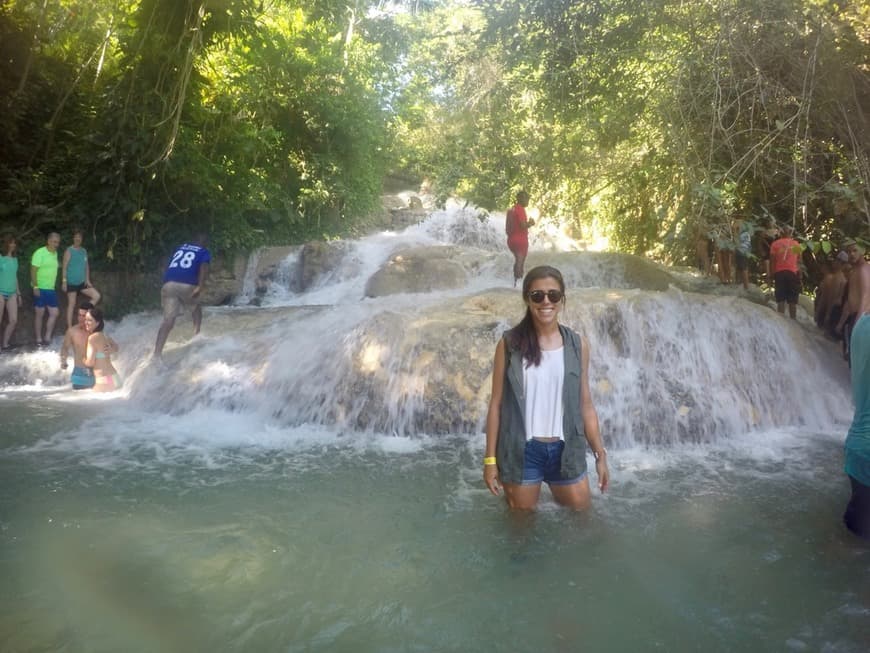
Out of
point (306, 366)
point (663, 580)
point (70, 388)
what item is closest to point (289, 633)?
point (663, 580)

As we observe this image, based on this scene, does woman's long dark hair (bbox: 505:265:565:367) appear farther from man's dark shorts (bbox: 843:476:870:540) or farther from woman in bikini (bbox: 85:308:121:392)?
woman in bikini (bbox: 85:308:121:392)

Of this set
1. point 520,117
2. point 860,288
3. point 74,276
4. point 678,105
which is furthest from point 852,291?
point 74,276

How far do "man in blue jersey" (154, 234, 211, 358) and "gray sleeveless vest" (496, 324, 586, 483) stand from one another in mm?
6150

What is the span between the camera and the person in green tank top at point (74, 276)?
32.5 feet

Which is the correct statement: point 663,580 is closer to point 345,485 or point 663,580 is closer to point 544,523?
point 544,523

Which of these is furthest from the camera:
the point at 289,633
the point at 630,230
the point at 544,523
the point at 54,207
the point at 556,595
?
the point at 630,230

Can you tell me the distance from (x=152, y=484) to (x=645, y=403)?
4790mm

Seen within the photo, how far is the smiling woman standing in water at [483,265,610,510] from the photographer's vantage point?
326 centimetres

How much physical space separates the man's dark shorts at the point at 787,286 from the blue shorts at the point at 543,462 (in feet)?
25.0

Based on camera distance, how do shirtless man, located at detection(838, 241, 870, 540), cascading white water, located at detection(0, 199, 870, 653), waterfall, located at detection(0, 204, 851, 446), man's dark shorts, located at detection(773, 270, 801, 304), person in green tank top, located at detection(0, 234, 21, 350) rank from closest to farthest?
1. cascading white water, located at detection(0, 199, 870, 653)
2. shirtless man, located at detection(838, 241, 870, 540)
3. waterfall, located at detection(0, 204, 851, 446)
4. man's dark shorts, located at detection(773, 270, 801, 304)
5. person in green tank top, located at detection(0, 234, 21, 350)

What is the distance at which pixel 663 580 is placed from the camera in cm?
333

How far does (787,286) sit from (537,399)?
25.9ft

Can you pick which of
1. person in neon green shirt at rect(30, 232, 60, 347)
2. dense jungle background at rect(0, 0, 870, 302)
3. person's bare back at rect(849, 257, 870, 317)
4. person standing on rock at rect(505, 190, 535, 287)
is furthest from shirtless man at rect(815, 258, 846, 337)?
person in neon green shirt at rect(30, 232, 60, 347)

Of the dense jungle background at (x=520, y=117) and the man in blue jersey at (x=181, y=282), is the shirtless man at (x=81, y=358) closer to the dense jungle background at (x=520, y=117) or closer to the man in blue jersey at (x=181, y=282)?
the man in blue jersey at (x=181, y=282)
